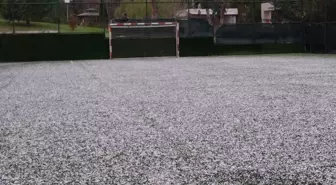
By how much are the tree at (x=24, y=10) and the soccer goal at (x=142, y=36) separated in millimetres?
3409

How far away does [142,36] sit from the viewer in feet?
74.1

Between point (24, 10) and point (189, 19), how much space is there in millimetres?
7714

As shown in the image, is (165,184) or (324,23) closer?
(165,184)

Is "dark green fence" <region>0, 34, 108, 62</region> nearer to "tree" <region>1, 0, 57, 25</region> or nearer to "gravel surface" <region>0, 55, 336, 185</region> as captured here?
"tree" <region>1, 0, 57, 25</region>

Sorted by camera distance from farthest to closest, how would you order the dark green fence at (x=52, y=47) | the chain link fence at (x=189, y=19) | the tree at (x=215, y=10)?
1. the tree at (x=215, y=10)
2. the chain link fence at (x=189, y=19)
3. the dark green fence at (x=52, y=47)

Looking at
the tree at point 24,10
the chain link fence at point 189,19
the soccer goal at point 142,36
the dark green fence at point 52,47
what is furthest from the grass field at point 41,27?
the soccer goal at point 142,36

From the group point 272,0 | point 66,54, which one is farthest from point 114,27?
point 272,0

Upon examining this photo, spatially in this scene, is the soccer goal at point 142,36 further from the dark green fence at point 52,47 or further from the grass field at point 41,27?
the grass field at point 41,27

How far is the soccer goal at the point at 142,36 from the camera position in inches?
886

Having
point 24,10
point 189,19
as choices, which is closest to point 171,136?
point 189,19

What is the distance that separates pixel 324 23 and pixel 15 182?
21.0 m

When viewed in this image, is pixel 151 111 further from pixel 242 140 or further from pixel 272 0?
pixel 272 0

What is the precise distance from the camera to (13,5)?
22.9 metres

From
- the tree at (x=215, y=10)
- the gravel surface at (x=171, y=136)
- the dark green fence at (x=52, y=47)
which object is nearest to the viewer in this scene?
the gravel surface at (x=171, y=136)
